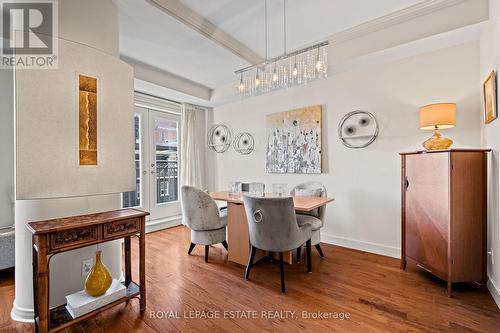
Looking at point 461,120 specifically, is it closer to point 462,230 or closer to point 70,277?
point 462,230

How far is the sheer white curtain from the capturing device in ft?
14.3

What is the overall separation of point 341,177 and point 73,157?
3.00m

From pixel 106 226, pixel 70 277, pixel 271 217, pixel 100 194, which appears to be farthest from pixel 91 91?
pixel 271 217

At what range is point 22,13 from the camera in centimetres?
168

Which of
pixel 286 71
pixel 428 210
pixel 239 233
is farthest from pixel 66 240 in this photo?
pixel 428 210

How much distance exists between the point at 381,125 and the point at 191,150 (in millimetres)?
3214

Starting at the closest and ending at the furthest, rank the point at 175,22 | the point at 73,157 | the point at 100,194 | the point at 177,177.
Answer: the point at 73,157 → the point at 100,194 → the point at 175,22 → the point at 177,177

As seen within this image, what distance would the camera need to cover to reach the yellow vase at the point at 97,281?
1.62 metres

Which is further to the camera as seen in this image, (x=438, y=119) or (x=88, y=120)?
(x=438, y=119)

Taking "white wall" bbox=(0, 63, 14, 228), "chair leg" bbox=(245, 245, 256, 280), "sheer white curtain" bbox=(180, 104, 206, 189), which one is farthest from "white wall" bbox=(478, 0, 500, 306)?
"white wall" bbox=(0, 63, 14, 228)

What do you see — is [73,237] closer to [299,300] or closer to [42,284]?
[42,284]

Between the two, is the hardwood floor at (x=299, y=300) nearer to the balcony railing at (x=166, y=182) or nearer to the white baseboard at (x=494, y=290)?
the white baseboard at (x=494, y=290)

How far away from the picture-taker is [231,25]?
8.22 ft

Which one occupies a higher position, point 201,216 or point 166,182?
point 166,182
